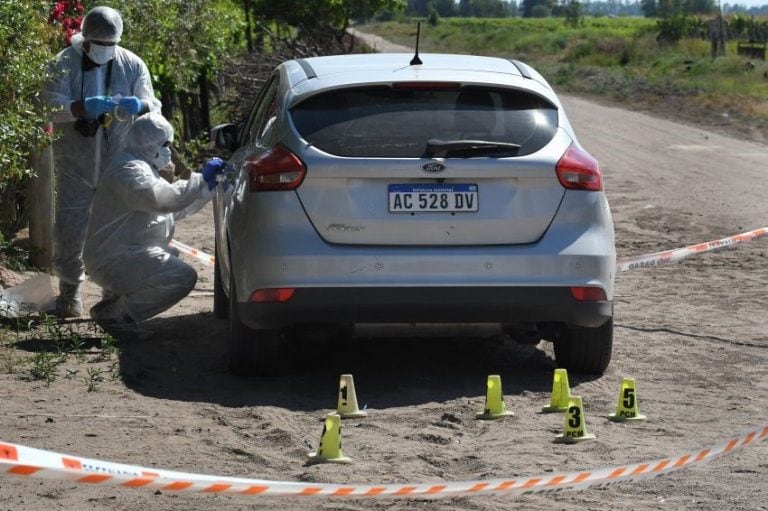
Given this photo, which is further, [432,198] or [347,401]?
[432,198]

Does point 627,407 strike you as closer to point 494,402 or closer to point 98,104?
point 494,402

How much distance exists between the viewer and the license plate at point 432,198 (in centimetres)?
690

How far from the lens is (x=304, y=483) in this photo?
208 inches

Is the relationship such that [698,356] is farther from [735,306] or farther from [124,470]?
[124,470]

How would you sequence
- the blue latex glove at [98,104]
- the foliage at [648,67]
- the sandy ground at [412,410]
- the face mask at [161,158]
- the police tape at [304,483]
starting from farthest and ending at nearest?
the foliage at [648,67] < the blue latex glove at [98,104] < the face mask at [161,158] < the sandy ground at [412,410] < the police tape at [304,483]

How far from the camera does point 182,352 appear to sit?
27.5ft

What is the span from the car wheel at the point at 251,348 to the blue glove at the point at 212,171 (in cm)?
116

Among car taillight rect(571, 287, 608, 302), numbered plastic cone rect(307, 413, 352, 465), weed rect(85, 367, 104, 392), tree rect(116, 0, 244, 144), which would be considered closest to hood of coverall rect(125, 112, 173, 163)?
weed rect(85, 367, 104, 392)

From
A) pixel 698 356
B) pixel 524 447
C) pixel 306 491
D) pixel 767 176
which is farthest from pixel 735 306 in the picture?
pixel 767 176

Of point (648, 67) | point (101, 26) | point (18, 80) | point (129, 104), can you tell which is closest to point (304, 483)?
point (18, 80)

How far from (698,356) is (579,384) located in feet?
3.72

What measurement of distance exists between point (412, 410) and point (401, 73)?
1.65 meters

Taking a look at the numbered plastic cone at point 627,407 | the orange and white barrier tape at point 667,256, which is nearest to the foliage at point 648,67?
the orange and white barrier tape at point 667,256

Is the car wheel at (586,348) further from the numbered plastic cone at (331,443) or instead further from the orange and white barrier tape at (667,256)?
the orange and white barrier tape at (667,256)
